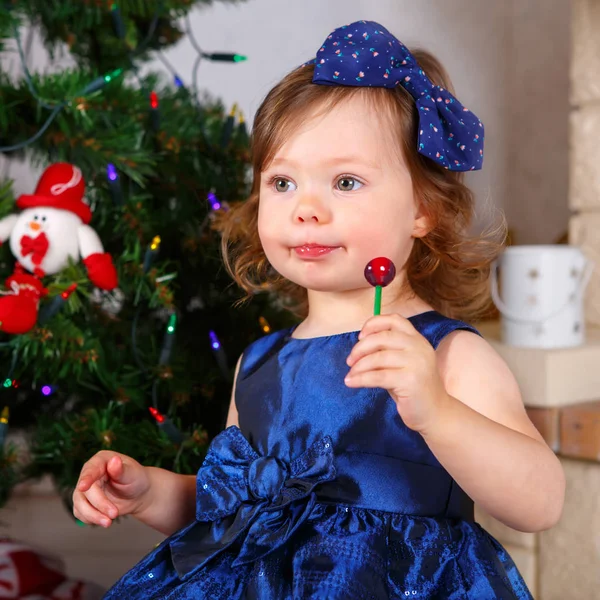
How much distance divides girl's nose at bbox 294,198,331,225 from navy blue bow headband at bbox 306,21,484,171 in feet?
0.40

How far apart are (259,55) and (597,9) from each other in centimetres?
97

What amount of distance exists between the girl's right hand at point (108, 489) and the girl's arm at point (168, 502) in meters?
0.01

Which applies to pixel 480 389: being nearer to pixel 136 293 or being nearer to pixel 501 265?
pixel 136 293

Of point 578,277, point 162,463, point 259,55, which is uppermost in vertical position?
point 259,55

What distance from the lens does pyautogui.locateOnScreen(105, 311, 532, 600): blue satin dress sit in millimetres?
818

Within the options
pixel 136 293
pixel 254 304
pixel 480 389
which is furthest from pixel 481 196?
pixel 480 389

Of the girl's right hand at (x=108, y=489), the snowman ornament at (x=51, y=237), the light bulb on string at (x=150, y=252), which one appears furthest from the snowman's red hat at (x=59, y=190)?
the girl's right hand at (x=108, y=489)

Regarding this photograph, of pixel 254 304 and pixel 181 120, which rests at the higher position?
pixel 181 120

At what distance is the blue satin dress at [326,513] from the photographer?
2.68 feet

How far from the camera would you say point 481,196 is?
7.65ft

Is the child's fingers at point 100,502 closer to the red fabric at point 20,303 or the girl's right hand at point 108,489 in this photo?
the girl's right hand at point 108,489

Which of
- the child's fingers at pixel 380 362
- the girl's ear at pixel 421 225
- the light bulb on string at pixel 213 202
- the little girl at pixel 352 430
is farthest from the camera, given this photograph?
the light bulb on string at pixel 213 202

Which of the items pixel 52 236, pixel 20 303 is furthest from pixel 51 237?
pixel 20 303

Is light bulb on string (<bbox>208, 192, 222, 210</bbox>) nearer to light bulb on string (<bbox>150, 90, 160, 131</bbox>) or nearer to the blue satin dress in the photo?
light bulb on string (<bbox>150, 90, 160, 131</bbox>)
